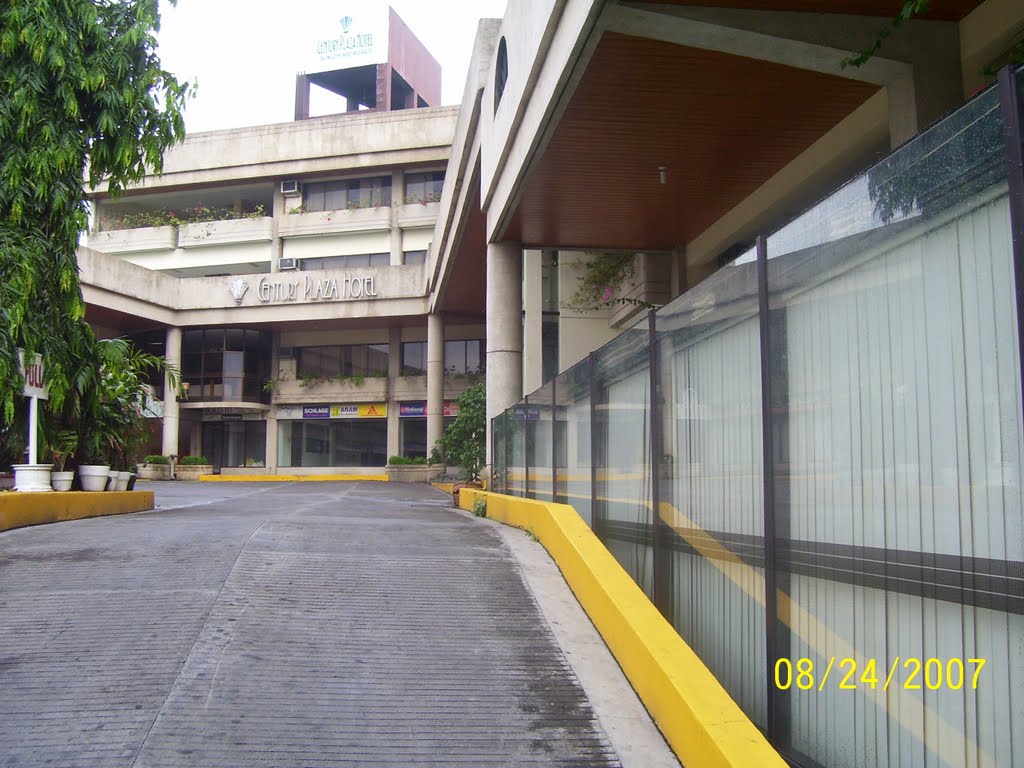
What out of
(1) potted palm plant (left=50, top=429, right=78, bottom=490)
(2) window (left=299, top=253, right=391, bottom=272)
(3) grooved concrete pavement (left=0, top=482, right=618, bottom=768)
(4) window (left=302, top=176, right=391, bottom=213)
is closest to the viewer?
(3) grooved concrete pavement (left=0, top=482, right=618, bottom=768)

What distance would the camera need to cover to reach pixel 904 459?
3.47 m

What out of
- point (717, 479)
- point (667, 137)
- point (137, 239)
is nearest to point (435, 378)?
point (137, 239)

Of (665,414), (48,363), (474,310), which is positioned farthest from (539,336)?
(665,414)

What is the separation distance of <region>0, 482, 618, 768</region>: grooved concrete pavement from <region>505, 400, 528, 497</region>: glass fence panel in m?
3.88

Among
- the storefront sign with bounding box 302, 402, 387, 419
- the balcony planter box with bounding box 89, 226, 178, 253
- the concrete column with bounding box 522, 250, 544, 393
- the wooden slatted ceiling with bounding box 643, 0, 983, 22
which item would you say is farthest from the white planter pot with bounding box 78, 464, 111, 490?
the balcony planter box with bounding box 89, 226, 178, 253

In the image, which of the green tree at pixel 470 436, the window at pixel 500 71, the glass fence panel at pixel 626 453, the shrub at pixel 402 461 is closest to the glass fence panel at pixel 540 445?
the glass fence panel at pixel 626 453

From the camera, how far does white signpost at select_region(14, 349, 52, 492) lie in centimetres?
1134

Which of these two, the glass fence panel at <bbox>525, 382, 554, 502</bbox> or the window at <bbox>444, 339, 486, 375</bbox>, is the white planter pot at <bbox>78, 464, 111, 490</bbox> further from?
→ the window at <bbox>444, 339, 486, 375</bbox>

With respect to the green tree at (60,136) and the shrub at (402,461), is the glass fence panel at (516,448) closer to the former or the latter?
the green tree at (60,136)

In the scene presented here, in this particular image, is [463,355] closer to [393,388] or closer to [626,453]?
[393,388]

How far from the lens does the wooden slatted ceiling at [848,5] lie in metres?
8.14

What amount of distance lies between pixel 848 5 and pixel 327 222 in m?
34.4

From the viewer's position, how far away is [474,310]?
34375 mm

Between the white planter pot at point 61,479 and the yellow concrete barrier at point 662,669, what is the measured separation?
794cm
